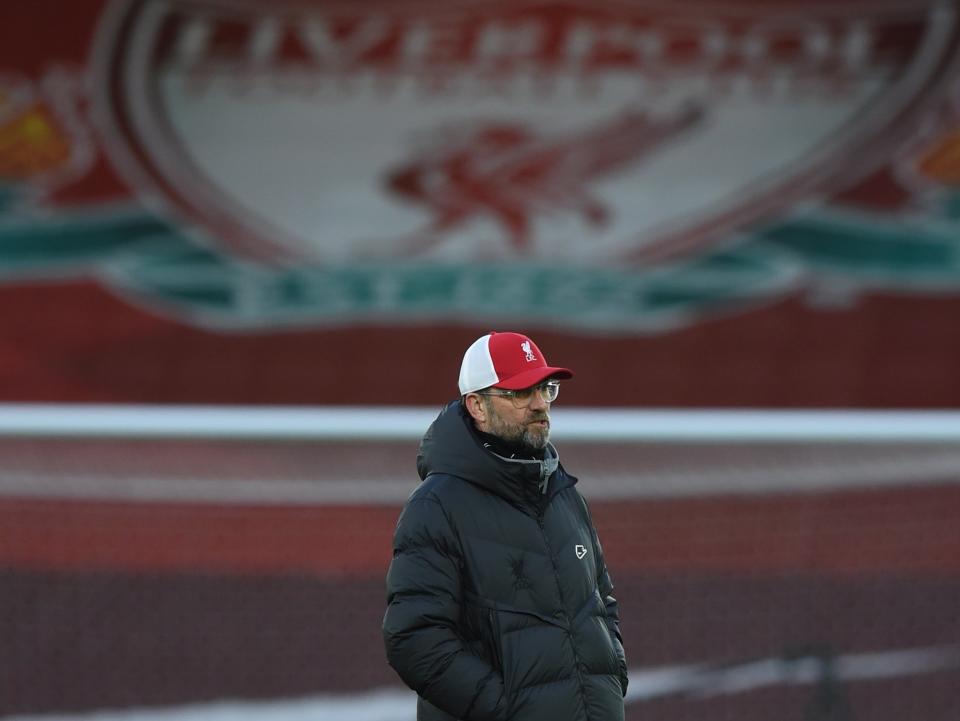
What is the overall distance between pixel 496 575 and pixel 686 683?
147cm

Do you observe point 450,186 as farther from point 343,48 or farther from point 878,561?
point 878,561

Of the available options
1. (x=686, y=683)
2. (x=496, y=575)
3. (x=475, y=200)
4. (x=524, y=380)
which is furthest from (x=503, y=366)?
(x=475, y=200)

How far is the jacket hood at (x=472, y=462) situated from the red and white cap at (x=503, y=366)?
0.04m

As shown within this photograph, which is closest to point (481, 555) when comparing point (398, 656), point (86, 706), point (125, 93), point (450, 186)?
point (398, 656)

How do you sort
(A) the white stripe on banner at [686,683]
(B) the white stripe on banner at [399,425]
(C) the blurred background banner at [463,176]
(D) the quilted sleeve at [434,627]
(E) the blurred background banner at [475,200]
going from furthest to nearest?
(C) the blurred background banner at [463,176]
(E) the blurred background banner at [475,200]
(A) the white stripe on banner at [686,683]
(B) the white stripe on banner at [399,425]
(D) the quilted sleeve at [434,627]

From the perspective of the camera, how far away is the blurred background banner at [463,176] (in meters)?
6.35

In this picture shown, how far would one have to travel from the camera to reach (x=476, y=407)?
1.52m

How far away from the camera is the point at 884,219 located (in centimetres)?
649

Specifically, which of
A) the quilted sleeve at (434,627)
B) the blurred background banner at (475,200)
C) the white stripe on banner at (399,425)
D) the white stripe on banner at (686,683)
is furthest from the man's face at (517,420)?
the blurred background banner at (475,200)

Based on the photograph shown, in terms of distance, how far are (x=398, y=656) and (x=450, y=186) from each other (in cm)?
526

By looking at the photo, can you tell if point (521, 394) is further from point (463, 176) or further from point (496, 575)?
point (463, 176)

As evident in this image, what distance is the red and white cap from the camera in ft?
4.88

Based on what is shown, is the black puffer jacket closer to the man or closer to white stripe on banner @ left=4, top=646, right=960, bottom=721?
the man

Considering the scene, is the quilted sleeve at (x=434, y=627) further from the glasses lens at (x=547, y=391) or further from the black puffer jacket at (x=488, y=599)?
the glasses lens at (x=547, y=391)
